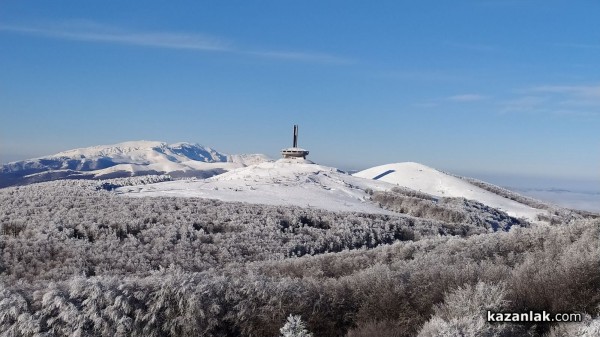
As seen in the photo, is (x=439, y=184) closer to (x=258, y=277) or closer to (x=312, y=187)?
(x=312, y=187)

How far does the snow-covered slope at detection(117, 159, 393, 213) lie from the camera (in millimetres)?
43156

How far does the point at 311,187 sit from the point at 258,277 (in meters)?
35.9

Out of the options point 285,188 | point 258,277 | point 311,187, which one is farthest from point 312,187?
point 258,277

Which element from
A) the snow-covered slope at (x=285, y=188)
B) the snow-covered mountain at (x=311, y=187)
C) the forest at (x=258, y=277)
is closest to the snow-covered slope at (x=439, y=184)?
the snow-covered mountain at (x=311, y=187)

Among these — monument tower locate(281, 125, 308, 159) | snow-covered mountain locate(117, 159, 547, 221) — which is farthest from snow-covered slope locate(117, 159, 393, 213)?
monument tower locate(281, 125, 308, 159)

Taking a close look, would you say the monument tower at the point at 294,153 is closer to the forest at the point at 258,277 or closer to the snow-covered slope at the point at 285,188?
the snow-covered slope at the point at 285,188

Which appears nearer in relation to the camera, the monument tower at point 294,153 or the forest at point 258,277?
the forest at point 258,277

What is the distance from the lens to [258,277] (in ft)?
49.9

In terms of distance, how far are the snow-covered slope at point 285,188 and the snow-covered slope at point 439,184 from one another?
8812 millimetres

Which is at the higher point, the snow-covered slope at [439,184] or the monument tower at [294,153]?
the monument tower at [294,153]

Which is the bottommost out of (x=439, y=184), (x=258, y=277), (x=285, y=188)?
(x=258, y=277)

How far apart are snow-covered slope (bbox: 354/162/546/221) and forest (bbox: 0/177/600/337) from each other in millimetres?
29070

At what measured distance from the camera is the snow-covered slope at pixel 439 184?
2306 inches

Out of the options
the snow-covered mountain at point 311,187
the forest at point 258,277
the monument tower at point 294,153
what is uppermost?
the monument tower at point 294,153
